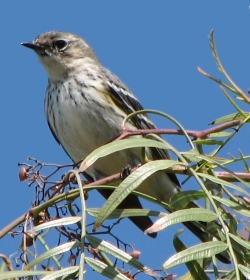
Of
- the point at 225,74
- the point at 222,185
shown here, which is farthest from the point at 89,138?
the point at 222,185

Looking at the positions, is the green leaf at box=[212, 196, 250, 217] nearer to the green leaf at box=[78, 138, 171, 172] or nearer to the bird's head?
the green leaf at box=[78, 138, 171, 172]

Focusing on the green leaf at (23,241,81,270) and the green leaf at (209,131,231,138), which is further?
the green leaf at (209,131,231,138)

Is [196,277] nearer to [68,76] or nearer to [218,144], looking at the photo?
[218,144]

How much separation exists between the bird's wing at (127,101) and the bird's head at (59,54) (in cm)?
31

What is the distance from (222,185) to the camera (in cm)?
209

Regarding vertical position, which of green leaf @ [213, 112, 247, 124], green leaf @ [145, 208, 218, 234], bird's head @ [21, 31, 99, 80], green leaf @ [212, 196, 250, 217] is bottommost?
green leaf @ [212, 196, 250, 217]

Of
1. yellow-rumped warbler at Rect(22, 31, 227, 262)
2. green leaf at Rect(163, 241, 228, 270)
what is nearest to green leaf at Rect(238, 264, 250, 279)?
green leaf at Rect(163, 241, 228, 270)

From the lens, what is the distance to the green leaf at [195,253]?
5.31ft

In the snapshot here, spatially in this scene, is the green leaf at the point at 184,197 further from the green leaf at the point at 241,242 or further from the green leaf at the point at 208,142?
the green leaf at the point at 208,142

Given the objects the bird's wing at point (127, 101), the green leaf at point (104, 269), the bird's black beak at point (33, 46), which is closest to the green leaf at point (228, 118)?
the green leaf at point (104, 269)

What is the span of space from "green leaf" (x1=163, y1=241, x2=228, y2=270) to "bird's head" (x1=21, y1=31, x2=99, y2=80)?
3.43 m

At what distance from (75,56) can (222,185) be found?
11.3 feet

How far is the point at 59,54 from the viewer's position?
5336mm

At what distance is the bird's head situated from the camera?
5070mm
